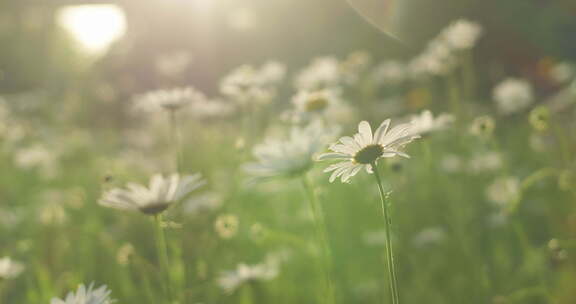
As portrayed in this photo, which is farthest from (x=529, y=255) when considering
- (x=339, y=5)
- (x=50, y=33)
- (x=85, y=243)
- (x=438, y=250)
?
(x=50, y=33)

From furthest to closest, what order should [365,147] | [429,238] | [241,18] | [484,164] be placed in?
[241,18], [484,164], [429,238], [365,147]

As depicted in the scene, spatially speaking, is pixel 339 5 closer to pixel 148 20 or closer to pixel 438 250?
pixel 148 20

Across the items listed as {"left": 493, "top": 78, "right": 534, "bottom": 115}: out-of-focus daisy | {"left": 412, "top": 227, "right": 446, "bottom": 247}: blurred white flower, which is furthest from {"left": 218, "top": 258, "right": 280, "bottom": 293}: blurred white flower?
{"left": 493, "top": 78, "right": 534, "bottom": 115}: out-of-focus daisy

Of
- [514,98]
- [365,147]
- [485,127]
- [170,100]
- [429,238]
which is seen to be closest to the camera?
[365,147]

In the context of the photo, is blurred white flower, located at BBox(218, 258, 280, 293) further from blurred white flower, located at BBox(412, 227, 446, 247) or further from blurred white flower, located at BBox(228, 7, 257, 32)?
blurred white flower, located at BBox(228, 7, 257, 32)

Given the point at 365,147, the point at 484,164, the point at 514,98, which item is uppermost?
the point at 514,98

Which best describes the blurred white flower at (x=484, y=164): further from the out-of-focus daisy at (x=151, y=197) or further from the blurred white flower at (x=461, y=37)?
the out-of-focus daisy at (x=151, y=197)

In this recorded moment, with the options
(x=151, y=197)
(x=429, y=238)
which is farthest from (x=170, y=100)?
(x=429, y=238)

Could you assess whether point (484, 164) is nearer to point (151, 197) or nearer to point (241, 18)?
point (151, 197)
